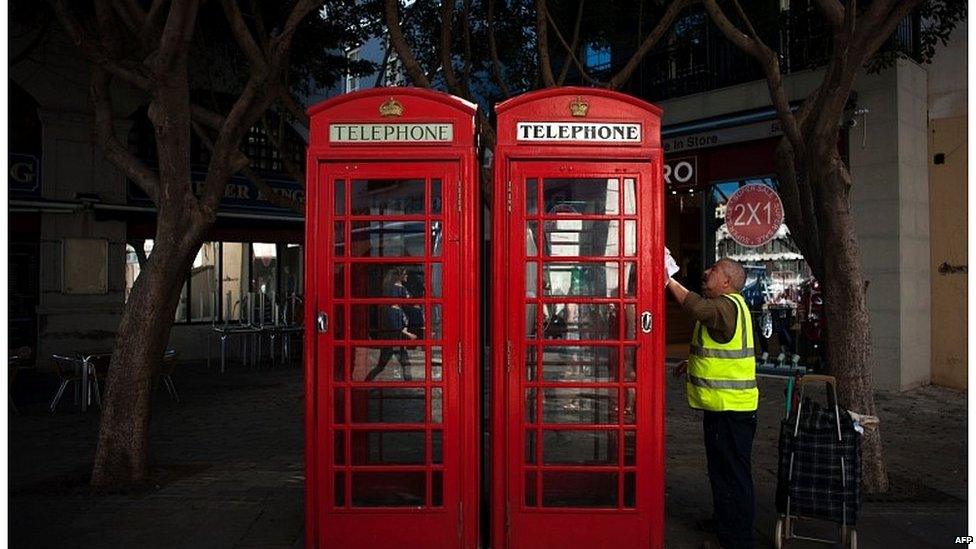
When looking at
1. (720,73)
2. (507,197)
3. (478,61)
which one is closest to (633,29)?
(720,73)

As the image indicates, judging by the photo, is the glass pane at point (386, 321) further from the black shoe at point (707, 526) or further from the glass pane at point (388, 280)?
the black shoe at point (707, 526)

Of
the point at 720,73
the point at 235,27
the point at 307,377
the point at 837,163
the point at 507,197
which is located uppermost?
the point at 720,73

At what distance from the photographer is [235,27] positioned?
7.15 metres

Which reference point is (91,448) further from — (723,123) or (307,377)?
(723,123)

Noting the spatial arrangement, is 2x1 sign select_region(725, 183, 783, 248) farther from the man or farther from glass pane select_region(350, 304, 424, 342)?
glass pane select_region(350, 304, 424, 342)

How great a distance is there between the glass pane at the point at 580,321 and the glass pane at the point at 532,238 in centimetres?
33

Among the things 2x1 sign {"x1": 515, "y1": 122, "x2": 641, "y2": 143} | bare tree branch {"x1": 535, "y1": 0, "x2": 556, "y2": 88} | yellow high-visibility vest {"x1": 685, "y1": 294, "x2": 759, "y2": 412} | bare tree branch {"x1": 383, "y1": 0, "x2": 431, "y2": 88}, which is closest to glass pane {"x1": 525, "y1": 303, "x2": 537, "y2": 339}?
2x1 sign {"x1": 515, "y1": 122, "x2": 641, "y2": 143}

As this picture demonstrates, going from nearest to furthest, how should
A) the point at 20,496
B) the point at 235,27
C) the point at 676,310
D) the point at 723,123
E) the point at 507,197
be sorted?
the point at 507,197 → the point at 20,496 → the point at 235,27 → the point at 723,123 → the point at 676,310

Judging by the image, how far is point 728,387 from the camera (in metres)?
4.75

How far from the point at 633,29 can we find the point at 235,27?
26.1ft

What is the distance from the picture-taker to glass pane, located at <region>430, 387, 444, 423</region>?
183 inches

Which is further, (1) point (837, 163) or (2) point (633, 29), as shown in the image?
(2) point (633, 29)

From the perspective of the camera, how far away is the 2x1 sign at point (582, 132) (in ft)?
15.0

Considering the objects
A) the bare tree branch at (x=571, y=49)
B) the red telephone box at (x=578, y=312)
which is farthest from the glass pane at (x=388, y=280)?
the bare tree branch at (x=571, y=49)
